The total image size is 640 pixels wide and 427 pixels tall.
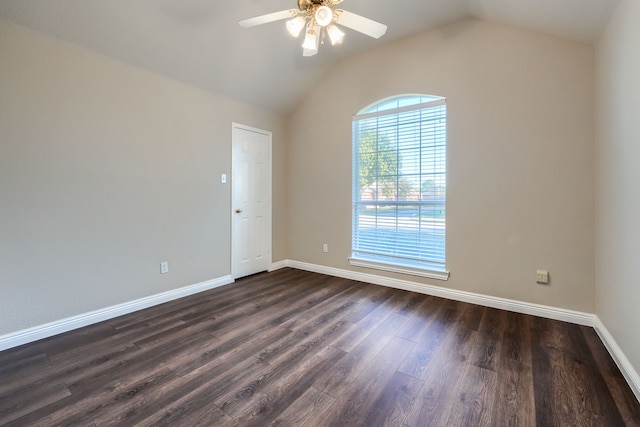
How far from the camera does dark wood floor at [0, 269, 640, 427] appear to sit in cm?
149

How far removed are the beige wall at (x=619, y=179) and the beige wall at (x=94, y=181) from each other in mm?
3703

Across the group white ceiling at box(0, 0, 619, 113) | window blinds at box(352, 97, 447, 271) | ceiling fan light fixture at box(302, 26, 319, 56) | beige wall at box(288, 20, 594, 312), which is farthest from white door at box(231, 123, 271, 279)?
ceiling fan light fixture at box(302, 26, 319, 56)

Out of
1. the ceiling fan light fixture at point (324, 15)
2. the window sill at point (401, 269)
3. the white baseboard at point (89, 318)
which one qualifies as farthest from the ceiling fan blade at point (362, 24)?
the white baseboard at point (89, 318)

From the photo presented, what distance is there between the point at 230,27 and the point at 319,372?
319 cm

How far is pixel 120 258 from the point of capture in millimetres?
2750

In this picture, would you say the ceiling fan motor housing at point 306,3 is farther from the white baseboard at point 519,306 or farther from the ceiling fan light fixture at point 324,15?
the white baseboard at point 519,306

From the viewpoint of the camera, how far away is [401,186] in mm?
3531

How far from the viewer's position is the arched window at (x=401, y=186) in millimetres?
3262

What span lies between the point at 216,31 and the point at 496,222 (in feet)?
11.2

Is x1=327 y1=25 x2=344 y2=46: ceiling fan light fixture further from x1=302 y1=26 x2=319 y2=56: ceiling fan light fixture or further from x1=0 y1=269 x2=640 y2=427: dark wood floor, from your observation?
x1=0 y1=269 x2=640 y2=427: dark wood floor

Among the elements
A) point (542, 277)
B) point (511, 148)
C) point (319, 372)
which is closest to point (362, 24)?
point (511, 148)

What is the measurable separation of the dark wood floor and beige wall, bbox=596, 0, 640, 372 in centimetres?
36

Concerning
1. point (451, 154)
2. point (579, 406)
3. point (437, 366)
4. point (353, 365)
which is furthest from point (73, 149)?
point (579, 406)

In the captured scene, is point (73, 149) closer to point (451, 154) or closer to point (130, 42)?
point (130, 42)
